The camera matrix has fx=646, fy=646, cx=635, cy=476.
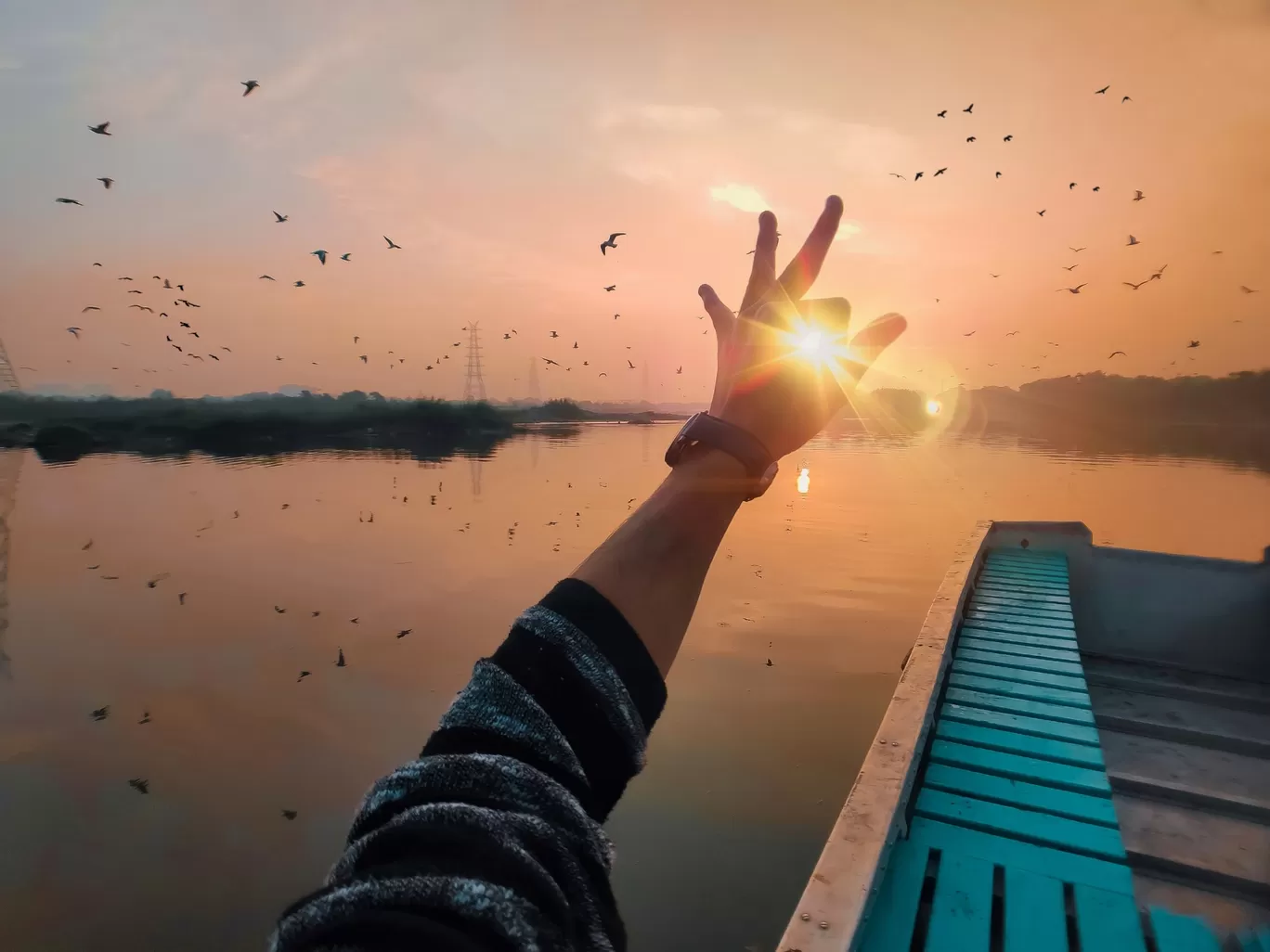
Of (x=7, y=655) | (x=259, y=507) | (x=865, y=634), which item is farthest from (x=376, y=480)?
(x=865, y=634)

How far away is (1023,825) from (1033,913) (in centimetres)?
63

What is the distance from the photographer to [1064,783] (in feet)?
12.8

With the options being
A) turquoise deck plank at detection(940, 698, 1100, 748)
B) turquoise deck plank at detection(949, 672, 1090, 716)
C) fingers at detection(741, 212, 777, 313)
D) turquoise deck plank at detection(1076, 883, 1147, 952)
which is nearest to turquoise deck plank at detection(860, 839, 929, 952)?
turquoise deck plank at detection(1076, 883, 1147, 952)

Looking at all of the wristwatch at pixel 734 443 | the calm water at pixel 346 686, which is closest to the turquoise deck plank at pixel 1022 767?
the calm water at pixel 346 686

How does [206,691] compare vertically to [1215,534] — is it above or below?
below

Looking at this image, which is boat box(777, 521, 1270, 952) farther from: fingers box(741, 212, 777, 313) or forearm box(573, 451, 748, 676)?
fingers box(741, 212, 777, 313)

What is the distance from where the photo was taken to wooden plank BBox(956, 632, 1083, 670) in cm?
589

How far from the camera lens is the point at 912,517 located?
2681 cm

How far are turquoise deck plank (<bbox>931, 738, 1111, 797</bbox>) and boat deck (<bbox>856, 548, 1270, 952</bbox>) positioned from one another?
0.04 feet

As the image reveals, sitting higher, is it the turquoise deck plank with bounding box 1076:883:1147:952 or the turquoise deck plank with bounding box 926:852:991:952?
the turquoise deck plank with bounding box 1076:883:1147:952

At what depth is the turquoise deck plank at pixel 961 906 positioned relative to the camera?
2.85 meters

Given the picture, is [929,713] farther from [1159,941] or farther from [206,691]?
[206,691]

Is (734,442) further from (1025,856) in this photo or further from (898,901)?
(1025,856)

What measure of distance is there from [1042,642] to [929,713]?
2831 millimetres
